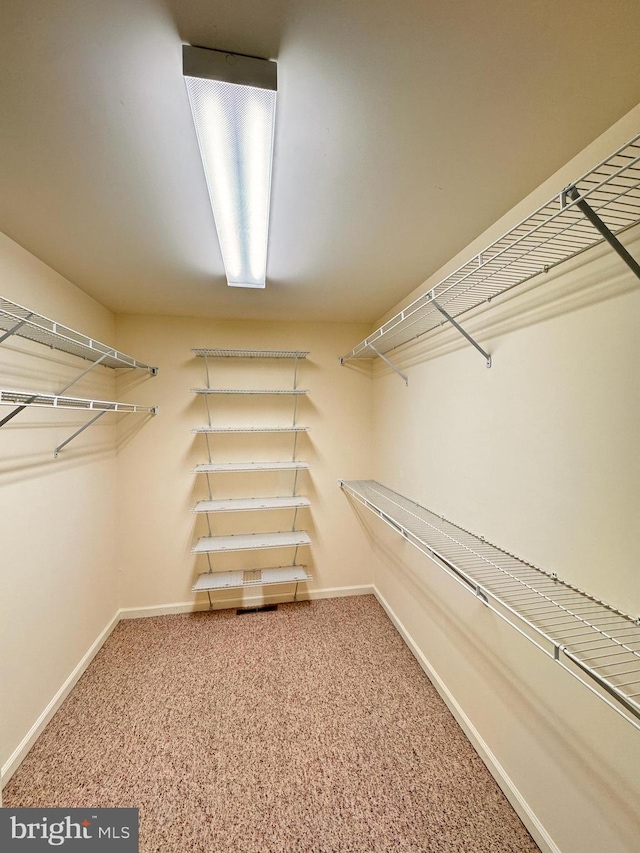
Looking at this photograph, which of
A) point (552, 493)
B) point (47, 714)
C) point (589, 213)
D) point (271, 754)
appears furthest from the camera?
point (47, 714)

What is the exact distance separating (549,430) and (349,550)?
7.05 feet

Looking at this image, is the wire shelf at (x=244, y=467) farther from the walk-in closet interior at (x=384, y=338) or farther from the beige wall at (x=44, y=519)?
the beige wall at (x=44, y=519)

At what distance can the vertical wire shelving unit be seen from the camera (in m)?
2.49

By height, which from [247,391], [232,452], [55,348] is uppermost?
[55,348]

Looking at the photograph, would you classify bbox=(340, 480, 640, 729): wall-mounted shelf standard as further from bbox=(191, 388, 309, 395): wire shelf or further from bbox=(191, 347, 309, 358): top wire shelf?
bbox=(191, 347, 309, 358): top wire shelf

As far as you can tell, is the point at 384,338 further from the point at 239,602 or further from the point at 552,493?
the point at 239,602

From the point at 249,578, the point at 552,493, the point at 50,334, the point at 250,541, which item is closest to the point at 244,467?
the point at 250,541

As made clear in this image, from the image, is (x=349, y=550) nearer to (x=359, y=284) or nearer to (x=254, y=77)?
(x=359, y=284)

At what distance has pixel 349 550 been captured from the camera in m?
2.88

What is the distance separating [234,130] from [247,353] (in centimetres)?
174

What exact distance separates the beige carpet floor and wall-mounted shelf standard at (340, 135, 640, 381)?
5.94 ft

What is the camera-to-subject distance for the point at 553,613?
1.00 m

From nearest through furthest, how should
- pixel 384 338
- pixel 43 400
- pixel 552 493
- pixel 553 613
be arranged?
pixel 553 613 < pixel 552 493 < pixel 43 400 < pixel 384 338

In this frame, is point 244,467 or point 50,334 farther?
point 244,467
